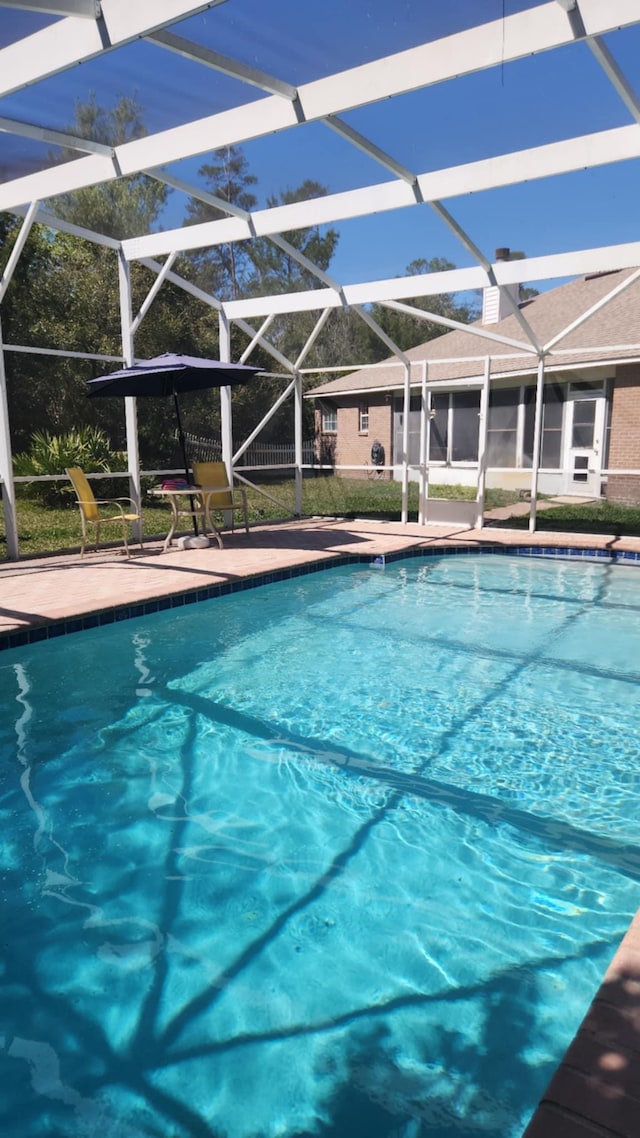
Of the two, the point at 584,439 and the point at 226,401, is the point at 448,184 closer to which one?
the point at 226,401

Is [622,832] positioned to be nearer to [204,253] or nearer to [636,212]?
[636,212]

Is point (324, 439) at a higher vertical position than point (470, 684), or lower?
higher

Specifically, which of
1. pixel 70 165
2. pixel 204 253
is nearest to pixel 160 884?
pixel 70 165

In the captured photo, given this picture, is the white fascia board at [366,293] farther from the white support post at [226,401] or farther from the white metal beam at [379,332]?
the white metal beam at [379,332]

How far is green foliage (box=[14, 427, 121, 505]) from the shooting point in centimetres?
1289

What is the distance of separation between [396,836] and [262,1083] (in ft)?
4.31

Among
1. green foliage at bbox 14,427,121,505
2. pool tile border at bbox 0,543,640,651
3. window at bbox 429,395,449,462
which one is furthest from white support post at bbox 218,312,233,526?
window at bbox 429,395,449,462

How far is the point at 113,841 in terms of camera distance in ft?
10.2

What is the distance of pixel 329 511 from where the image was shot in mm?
14242

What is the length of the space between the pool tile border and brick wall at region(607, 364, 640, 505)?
15.9 feet

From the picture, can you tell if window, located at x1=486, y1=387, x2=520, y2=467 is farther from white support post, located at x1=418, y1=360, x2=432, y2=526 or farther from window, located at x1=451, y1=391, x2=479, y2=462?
white support post, located at x1=418, y1=360, x2=432, y2=526

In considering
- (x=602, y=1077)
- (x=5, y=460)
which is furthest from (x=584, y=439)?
(x=602, y=1077)

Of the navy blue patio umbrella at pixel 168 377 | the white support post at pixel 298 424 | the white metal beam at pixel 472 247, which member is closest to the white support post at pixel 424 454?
the white metal beam at pixel 472 247

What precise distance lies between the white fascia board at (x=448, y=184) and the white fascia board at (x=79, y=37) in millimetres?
3166
